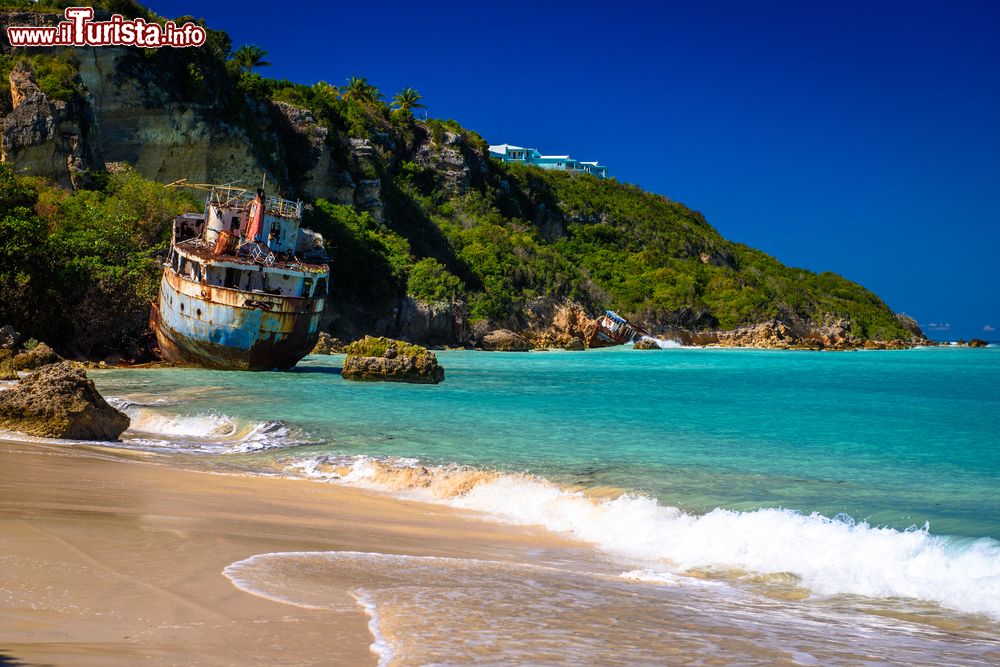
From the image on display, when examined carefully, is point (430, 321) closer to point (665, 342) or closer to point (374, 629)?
point (665, 342)

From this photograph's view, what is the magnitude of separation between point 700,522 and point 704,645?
413 centimetres

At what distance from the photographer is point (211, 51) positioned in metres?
56.6

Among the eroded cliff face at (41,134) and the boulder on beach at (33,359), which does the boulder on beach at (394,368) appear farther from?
the eroded cliff face at (41,134)

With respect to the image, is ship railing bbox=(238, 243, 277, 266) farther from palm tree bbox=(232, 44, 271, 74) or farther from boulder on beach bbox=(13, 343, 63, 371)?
palm tree bbox=(232, 44, 271, 74)

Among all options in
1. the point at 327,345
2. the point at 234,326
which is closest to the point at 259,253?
the point at 234,326

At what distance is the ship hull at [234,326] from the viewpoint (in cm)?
2880

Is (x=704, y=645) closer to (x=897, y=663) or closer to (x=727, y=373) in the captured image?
(x=897, y=663)

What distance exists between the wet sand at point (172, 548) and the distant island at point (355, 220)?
25043mm

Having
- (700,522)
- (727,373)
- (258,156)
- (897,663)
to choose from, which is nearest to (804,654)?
(897,663)

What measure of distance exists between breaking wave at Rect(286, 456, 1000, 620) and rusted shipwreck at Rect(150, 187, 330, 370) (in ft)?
62.7

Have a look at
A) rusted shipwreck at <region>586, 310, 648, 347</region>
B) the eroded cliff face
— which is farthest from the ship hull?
rusted shipwreck at <region>586, 310, 648, 347</region>

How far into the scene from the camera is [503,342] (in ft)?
214

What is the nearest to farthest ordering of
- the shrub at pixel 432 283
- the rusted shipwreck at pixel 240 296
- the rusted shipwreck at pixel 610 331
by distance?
the rusted shipwreck at pixel 240 296 → the shrub at pixel 432 283 → the rusted shipwreck at pixel 610 331

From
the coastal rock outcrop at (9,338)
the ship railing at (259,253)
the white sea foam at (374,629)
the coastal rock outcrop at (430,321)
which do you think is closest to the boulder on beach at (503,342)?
the coastal rock outcrop at (430,321)
